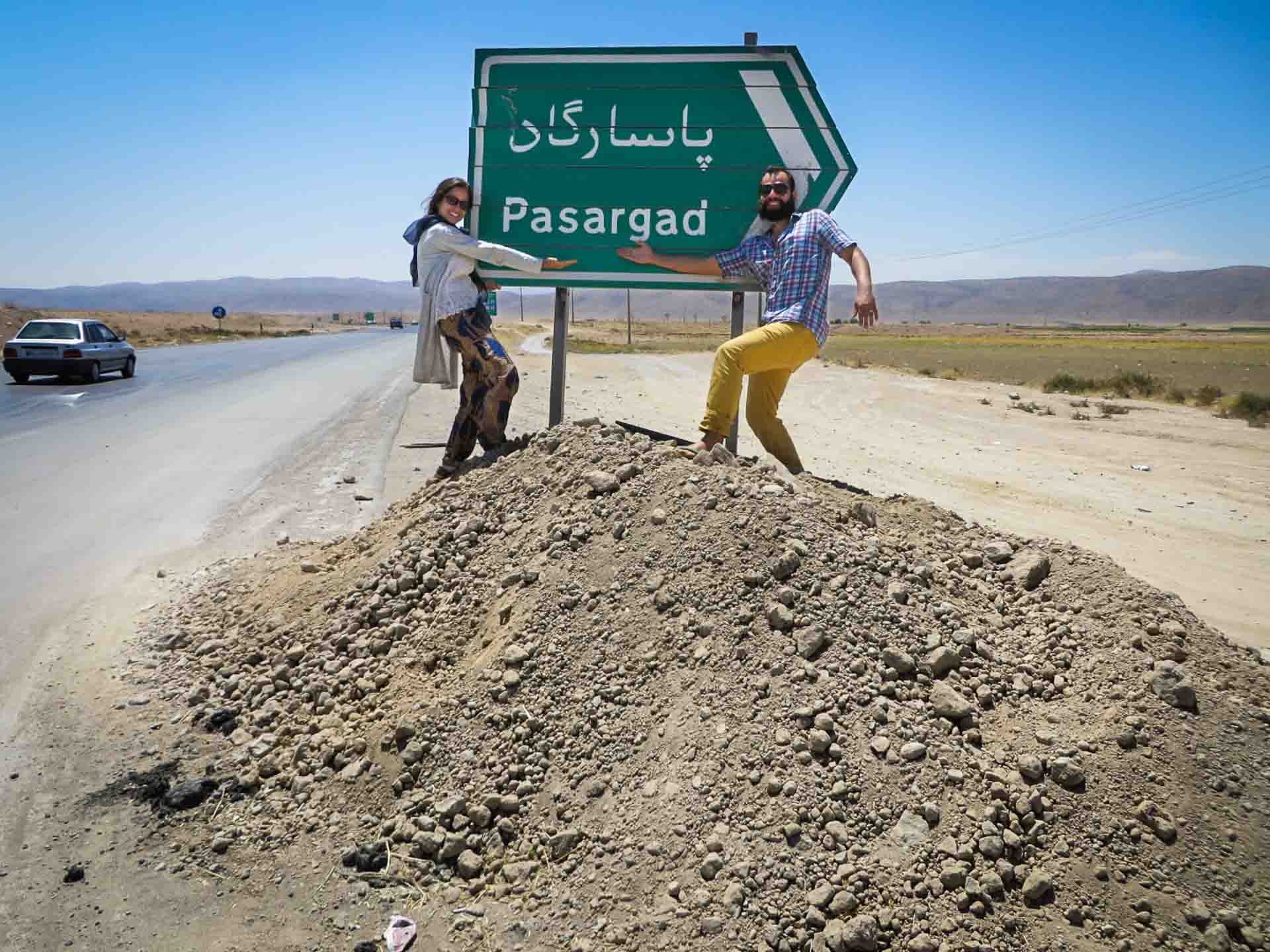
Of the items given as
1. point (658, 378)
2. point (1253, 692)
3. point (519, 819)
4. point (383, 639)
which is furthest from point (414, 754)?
point (658, 378)

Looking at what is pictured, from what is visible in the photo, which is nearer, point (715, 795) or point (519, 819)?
point (715, 795)

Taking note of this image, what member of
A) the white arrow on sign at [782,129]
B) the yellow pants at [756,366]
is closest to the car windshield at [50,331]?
the white arrow on sign at [782,129]

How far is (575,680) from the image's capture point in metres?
3.14

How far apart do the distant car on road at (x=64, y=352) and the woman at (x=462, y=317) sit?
1718 centimetres

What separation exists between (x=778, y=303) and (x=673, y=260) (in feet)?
2.42

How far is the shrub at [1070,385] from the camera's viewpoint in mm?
21875

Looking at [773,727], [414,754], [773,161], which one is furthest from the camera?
[773,161]

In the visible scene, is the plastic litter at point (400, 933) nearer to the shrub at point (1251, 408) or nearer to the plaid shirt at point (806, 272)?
the plaid shirt at point (806, 272)

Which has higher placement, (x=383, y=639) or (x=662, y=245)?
(x=662, y=245)

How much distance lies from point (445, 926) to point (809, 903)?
98 cm

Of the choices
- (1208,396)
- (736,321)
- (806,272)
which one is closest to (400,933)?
(806,272)

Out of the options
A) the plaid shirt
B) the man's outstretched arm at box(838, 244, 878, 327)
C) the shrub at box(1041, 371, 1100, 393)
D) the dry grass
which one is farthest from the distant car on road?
the shrub at box(1041, 371, 1100, 393)

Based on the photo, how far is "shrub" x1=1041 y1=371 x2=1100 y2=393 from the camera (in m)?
21.9

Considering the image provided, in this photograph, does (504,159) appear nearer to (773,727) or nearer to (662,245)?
(662,245)
